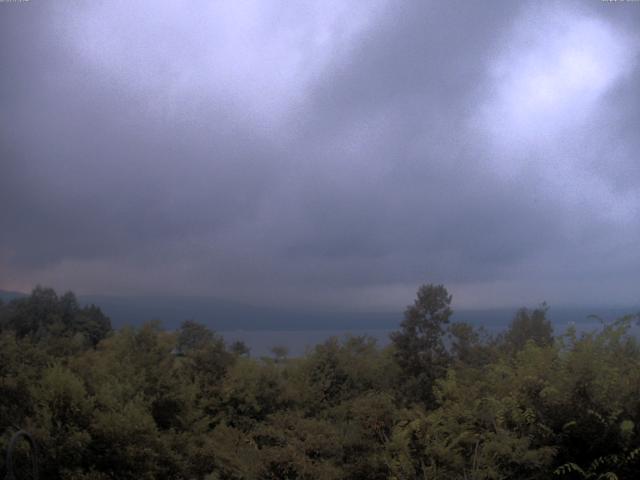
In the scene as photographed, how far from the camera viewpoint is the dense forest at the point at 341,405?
25.4 feet

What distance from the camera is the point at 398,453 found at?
29.1 ft

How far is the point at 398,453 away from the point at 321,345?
21.5ft

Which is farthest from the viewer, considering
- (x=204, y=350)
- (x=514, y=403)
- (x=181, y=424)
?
(x=204, y=350)

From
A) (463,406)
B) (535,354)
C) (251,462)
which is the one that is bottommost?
(251,462)

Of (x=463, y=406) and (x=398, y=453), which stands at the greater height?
(x=463, y=406)

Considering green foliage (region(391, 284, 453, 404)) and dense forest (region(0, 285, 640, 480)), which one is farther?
green foliage (region(391, 284, 453, 404))

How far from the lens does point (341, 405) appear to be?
13117 millimetres

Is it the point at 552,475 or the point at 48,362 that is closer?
the point at 552,475

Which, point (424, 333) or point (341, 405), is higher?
point (424, 333)

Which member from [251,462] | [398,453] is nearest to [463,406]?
[398,453]

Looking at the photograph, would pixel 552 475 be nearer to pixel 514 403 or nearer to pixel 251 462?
pixel 514 403

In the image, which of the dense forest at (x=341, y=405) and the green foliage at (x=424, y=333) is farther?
the green foliage at (x=424, y=333)

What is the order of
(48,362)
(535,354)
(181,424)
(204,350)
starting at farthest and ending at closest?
1. (204,350)
2. (181,424)
3. (48,362)
4. (535,354)

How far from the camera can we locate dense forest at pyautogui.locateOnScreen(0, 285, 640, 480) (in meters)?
7.74
